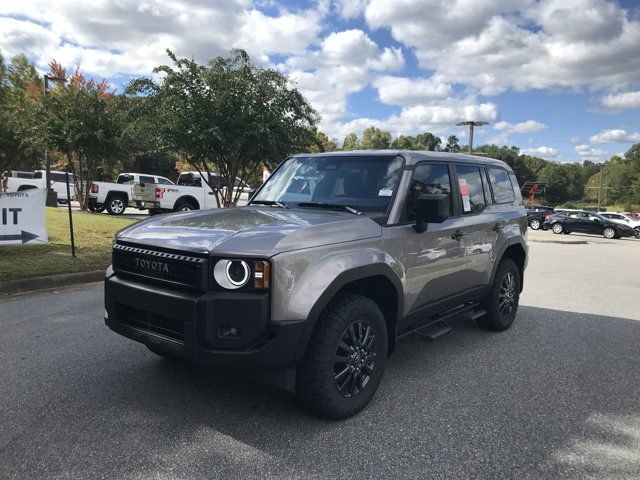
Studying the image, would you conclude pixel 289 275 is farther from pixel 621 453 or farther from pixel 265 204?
pixel 621 453

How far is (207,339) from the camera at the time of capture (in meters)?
2.76

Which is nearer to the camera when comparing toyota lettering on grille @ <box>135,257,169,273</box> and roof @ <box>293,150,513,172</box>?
toyota lettering on grille @ <box>135,257,169,273</box>

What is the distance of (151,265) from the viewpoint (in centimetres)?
311

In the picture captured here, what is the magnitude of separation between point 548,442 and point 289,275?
6.42 ft

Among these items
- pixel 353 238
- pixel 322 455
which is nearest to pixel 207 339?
pixel 322 455

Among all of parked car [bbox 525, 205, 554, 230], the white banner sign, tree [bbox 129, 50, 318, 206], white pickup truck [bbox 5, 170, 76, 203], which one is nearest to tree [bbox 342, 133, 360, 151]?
parked car [bbox 525, 205, 554, 230]

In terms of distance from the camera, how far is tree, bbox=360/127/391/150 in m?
74.3

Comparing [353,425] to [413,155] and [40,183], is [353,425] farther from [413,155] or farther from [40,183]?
[40,183]

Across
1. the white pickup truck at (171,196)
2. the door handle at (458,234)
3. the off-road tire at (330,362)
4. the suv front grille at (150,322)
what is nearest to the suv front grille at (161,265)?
the suv front grille at (150,322)

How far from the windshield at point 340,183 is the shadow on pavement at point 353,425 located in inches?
59.0

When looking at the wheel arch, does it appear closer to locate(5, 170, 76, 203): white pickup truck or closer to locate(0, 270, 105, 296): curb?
locate(0, 270, 105, 296): curb

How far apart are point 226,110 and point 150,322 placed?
8.58 m

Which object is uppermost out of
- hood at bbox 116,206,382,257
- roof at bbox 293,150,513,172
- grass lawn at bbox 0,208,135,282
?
roof at bbox 293,150,513,172

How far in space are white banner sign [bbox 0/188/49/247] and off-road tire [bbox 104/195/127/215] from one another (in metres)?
12.4
